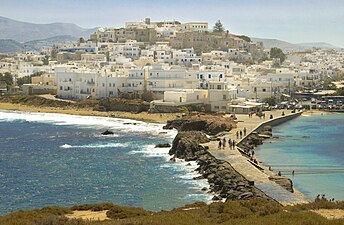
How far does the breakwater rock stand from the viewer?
19.9 meters

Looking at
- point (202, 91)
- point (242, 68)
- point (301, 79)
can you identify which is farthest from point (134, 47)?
point (202, 91)

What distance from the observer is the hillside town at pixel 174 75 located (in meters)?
49.4

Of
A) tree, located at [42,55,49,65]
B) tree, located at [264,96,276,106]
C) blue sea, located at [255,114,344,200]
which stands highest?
tree, located at [42,55,49,65]

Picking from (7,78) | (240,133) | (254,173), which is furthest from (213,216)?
(7,78)

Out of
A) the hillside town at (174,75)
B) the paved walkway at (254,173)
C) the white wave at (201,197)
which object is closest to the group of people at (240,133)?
the paved walkway at (254,173)

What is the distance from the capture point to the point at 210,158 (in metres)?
26.2

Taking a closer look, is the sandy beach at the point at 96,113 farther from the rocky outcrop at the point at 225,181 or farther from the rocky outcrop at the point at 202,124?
the rocky outcrop at the point at 225,181

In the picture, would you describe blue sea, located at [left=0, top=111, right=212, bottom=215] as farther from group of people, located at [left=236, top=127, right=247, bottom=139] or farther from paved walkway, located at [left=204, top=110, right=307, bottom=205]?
group of people, located at [left=236, top=127, right=247, bottom=139]

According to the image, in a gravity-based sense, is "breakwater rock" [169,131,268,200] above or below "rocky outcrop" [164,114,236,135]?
below

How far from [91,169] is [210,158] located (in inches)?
211

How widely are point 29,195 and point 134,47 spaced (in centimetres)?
5745

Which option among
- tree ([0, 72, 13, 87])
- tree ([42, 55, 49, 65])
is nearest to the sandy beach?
tree ([0, 72, 13, 87])

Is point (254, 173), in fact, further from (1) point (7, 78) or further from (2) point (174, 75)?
(1) point (7, 78)

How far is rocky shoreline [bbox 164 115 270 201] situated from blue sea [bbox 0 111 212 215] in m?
0.56
